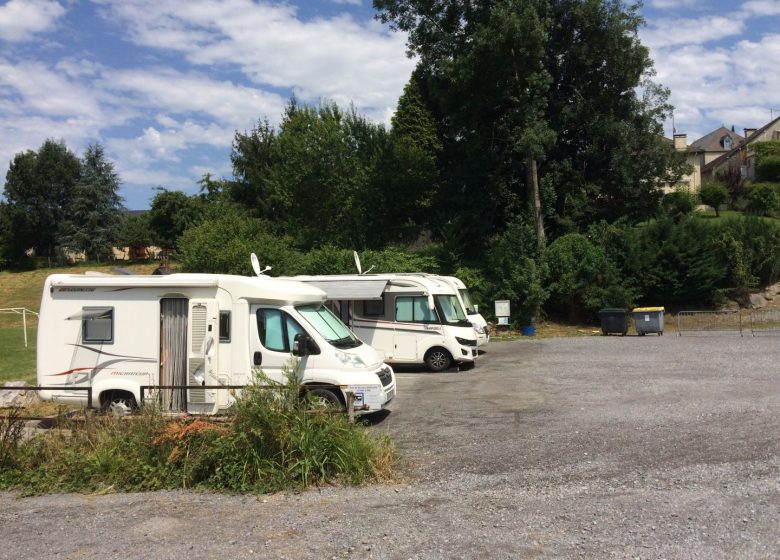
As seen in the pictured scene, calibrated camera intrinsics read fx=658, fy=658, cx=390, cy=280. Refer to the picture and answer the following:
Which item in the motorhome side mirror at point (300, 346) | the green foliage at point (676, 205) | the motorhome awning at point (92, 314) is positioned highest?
the green foliage at point (676, 205)

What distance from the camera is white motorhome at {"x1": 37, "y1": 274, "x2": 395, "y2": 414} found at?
10070 mm

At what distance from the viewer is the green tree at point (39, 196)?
70.2m

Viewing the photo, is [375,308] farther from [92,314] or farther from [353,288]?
[92,314]

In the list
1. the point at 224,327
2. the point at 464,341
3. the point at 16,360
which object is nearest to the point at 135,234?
the point at 16,360

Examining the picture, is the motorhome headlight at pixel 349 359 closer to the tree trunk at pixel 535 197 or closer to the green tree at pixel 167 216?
the tree trunk at pixel 535 197

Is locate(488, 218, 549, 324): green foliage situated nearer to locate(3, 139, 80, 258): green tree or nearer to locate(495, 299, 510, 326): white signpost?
locate(495, 299, 510, 326): white signpost

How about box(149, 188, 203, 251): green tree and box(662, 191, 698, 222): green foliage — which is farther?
box(149, 188, 203, 251): green tree

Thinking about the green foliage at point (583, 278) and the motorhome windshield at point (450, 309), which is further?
the green foliage at point (583, 278)

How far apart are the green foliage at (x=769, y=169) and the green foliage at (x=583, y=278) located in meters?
35.8

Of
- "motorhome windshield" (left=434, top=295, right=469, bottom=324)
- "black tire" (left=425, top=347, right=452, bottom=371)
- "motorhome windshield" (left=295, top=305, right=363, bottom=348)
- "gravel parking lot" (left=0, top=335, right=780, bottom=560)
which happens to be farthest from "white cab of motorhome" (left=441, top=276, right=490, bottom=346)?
"gravel parking lot" (left=0, top=335, right=780, bottom=560)

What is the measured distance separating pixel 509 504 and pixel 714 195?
5157 centimetres

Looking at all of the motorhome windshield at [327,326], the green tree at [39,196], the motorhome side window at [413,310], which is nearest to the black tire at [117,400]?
the motorhome windshield at [327,326]

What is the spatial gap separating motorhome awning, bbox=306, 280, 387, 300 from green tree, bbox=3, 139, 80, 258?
64.1 m

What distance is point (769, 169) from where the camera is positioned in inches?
2228
